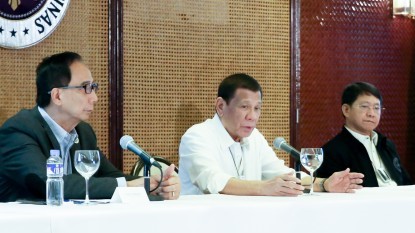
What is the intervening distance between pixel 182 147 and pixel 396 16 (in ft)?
9.82

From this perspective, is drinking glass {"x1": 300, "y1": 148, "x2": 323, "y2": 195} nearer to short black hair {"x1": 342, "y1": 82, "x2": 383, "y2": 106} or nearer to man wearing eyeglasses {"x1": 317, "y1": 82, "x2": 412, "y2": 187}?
man wearing eyeglasses {"x1": 317, "y1": 82, "x2": 412, "y2": 187}

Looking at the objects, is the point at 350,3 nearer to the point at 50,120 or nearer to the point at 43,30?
the point at 43,30

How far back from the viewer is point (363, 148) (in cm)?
438

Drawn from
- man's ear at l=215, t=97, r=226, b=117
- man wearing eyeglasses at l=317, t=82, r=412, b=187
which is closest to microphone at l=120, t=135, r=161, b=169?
man's ear at l=215, t=97, r=226, b=117

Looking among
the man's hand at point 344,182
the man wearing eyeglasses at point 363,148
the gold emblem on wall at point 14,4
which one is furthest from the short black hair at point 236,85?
the gold emblem on wall at point 14,4

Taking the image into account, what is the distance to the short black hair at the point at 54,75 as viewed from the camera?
10.7ft

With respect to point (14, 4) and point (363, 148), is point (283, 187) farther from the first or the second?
point (14, 4)

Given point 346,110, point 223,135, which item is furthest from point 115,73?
point 346,110

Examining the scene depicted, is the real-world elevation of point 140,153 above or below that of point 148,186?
above

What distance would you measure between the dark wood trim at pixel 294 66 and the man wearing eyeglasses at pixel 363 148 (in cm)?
67

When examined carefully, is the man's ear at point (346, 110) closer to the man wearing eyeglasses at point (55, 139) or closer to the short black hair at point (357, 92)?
the short black hair at point (357, 92)

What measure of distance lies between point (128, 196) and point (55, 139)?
0.66m

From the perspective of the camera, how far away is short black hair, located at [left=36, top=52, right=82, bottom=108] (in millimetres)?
3273

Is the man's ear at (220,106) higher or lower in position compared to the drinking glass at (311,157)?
higher
